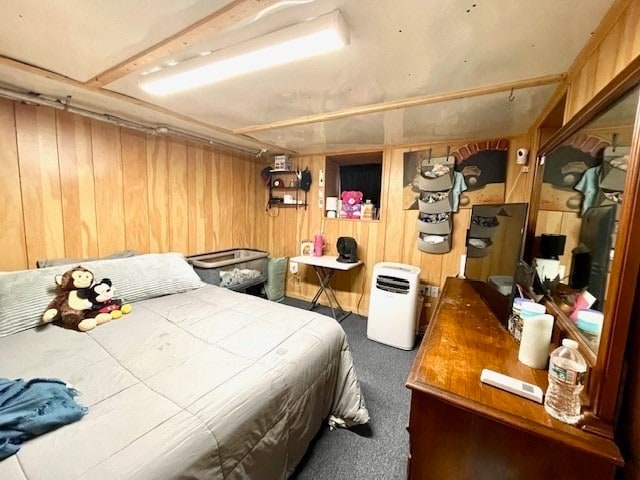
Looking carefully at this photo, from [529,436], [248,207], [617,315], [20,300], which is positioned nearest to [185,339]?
[20,300]

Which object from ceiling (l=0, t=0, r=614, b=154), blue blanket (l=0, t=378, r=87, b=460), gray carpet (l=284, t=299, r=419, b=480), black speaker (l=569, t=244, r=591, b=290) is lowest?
gray carpet (l=284, t=299, r=419, b=480)

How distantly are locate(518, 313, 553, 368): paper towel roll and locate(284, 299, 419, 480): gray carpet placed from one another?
37.9 inches

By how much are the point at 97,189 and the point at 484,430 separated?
3106 millimetres

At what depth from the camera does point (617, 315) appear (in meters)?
0.70

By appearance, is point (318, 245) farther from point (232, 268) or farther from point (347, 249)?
point (232, 268)

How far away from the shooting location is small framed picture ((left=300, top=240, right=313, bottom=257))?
12.3 feet

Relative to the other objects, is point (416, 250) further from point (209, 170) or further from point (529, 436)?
point (209, 170)

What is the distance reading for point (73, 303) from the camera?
62.8 inches

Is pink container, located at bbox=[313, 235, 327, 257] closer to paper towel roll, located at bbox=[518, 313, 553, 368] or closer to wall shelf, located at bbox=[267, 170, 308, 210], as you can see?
wall shelf, located at bbox=[267, 170, 308, 210]

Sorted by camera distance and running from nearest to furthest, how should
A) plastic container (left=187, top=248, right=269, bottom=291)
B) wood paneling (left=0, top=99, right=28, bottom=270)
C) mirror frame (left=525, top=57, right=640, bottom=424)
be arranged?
mirror frame (left=525, top=57, right=640, bottom=424), wood paneling (left=0, top=99, right=28, bottom=270), plastic container (left=187, top=248, right=269, bottom=291)

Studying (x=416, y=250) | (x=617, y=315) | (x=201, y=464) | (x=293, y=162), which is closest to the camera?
(x=617, y=315)

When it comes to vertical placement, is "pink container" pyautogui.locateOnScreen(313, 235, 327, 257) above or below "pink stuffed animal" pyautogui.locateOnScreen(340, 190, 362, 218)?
below

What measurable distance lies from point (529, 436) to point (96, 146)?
3.31 meters

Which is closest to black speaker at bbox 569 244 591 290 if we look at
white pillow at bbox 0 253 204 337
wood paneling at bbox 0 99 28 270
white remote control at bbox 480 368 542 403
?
white remote control at bbox 480 368 542 403
